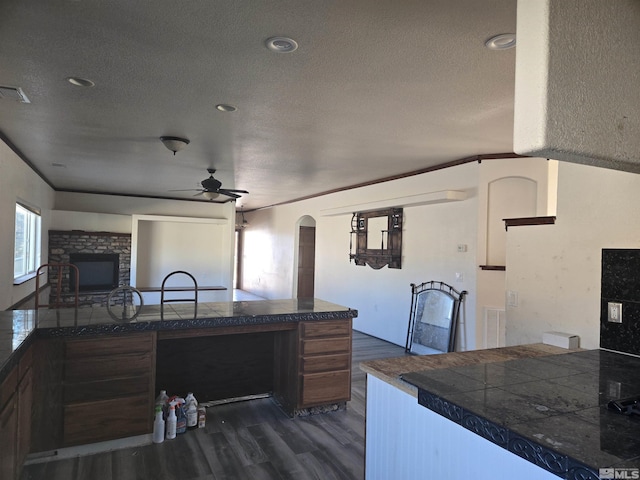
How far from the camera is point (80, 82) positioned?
109 inches

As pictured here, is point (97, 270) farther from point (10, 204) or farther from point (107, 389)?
point (107, 389)

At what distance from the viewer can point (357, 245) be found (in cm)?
720

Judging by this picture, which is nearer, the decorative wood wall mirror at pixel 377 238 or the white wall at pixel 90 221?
the decorative wood wall mirror at pixel 377 238

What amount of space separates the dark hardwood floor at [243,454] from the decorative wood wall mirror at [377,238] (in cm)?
308

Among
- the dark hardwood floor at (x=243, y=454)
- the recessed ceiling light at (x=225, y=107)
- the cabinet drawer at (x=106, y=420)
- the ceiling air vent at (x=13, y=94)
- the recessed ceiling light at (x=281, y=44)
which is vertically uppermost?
the recessed ceiling light at (x=281, y=44)

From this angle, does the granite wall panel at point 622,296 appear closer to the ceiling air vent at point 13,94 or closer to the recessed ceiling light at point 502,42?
the recessed ceiling light at point 502,42

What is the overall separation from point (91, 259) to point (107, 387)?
20.8 ft

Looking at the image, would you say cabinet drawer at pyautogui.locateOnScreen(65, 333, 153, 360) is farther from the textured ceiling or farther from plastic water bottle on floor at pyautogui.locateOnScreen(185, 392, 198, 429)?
the textured ceiling

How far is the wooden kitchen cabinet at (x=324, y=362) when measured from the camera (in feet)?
11.2

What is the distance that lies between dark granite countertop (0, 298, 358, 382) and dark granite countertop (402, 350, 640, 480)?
179 centimetres

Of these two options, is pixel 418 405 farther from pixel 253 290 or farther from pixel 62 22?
pixel 253 290

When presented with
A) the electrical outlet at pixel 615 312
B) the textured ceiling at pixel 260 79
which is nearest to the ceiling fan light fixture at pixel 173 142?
the textured ceiling at pixel 260 79

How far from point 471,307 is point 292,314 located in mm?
2535

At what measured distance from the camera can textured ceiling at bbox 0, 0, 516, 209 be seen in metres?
1.95
